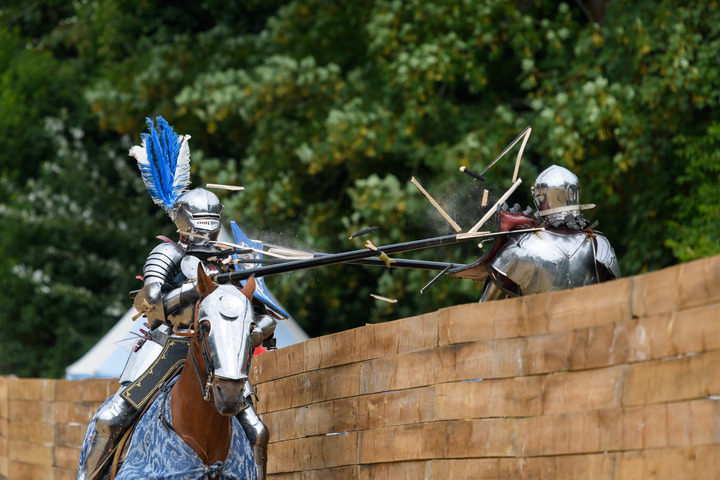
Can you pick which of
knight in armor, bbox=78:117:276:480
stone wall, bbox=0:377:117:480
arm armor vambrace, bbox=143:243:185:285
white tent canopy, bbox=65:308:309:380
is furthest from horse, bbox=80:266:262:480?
white tent canopy, bbox=65:308:309:380

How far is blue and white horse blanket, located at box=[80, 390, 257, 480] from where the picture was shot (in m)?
5.72

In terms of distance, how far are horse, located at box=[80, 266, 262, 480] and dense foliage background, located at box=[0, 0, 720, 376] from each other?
2.58 m

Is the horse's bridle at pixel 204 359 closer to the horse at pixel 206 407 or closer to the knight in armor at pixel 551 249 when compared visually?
the horse at pixel 206 407

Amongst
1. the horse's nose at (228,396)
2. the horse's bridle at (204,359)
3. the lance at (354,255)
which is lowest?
the horse's nose at (228,396)

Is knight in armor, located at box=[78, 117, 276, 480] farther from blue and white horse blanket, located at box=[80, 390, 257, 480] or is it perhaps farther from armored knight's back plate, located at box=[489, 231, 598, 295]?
→ armored knight's back plate, located at box=[489, 231, 598, 295]

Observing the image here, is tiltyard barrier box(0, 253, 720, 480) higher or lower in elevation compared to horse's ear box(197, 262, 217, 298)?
lower

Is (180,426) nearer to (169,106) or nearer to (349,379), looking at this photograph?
(349,379)

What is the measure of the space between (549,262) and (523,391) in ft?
4.86

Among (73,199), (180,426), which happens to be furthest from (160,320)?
(73,199)

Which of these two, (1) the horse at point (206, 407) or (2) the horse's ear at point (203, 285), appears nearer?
(1) the horse at point (206, 407)

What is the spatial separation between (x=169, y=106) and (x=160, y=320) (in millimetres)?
11483

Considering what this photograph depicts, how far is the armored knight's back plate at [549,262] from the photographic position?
606cm

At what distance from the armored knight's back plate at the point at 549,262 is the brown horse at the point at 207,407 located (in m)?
1.51

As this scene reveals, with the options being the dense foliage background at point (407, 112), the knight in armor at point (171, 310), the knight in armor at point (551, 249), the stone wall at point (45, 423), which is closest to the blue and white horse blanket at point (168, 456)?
the knight in armor at point (171, 310)
